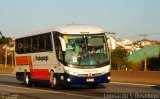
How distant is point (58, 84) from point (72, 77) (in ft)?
5.01

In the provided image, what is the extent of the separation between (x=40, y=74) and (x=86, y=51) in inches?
190

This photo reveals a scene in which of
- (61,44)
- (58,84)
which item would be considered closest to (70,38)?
(61,44)

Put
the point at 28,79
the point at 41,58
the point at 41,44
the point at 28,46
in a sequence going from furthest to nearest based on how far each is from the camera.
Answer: the point at 28,79, the point at 28,46, the point at 41,58, the point at 41,44

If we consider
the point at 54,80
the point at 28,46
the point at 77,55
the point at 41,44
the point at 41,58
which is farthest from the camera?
the point at 28,46

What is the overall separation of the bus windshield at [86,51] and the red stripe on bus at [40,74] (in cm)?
320

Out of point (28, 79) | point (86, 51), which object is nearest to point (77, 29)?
point (86, 51)

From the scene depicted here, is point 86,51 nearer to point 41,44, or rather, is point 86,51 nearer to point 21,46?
point 41,44

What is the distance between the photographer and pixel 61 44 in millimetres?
23734

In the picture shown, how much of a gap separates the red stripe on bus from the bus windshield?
3198 mm

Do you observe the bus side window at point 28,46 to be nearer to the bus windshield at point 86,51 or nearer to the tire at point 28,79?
the tire at point 28,79

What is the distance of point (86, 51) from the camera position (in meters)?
23.8

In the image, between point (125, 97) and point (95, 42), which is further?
point (95, 42)

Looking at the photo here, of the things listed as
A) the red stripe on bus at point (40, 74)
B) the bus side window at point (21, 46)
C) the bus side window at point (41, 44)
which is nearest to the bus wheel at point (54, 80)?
the red stripe on bus at point (40, 74)

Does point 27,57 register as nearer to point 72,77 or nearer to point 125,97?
point 72,77
